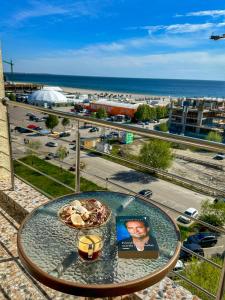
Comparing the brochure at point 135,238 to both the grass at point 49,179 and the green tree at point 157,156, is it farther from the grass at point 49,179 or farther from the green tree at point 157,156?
the green tree at point 157,156

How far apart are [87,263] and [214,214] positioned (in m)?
15.6

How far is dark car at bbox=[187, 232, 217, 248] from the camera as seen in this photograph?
12.7 meters

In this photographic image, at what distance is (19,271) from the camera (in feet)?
6.65

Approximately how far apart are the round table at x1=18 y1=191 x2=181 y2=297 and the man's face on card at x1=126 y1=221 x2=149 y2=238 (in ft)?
0.22

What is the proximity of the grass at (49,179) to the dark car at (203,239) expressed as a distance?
20.7 feet

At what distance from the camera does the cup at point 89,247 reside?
42.6 inches

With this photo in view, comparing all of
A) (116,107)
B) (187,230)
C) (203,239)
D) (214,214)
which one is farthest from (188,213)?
(116,107)

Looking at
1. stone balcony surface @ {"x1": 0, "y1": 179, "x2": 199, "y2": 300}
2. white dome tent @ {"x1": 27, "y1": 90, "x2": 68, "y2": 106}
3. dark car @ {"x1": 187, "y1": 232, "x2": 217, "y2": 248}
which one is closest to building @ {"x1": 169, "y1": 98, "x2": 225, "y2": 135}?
white dome tent @ {"x1": 27, "y1": 90, "x2": 68, "y2": 106}

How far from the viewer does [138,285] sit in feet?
3.28

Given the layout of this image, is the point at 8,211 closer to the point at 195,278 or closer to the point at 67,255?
the point at 67,255

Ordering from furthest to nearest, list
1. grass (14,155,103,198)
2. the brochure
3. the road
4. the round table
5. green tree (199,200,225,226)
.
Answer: the road < grass (14,155,103,198) < green tree (199,200,225,226) < the brochure < the round table

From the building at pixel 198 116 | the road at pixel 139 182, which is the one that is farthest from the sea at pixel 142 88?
the road at pixel 139 182

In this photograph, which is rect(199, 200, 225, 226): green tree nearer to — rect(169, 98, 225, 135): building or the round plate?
the round plate

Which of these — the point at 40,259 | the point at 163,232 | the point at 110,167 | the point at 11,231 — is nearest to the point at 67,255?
the point at 40,259
